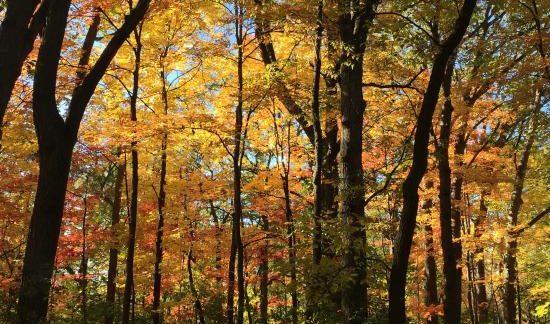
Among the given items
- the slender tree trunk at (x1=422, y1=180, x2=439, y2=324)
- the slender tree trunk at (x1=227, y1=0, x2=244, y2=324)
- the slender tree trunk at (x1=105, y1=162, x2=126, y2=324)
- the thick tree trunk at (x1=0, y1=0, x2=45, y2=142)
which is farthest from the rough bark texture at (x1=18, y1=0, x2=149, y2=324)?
the slender tree trunk at (x1=422, y1=180, x2=439, y2=324)

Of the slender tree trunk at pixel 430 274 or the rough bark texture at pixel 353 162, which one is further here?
the slender tree trunk at pixel 430 274

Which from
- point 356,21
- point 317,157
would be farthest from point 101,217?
point 356,21

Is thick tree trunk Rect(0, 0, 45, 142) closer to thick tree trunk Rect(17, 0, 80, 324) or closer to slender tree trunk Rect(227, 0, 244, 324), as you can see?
thick tree trunk Rect(17, 0, 80, 324)

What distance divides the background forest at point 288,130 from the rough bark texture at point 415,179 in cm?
2

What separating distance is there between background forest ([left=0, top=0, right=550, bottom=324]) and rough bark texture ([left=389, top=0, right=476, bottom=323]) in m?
0.02

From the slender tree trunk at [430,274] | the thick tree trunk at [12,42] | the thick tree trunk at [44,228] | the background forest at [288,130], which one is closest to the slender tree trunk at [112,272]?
the background forest at [288,130]

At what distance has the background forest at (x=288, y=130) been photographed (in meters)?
5.63

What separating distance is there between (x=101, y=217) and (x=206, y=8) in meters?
14.0

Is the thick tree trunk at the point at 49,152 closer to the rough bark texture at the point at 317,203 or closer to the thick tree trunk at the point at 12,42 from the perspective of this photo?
the thick tree trunk at the point at 12,42

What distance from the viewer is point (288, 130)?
12.6 m

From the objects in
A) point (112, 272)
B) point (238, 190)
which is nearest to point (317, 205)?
point (238, 190)

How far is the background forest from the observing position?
5.63m

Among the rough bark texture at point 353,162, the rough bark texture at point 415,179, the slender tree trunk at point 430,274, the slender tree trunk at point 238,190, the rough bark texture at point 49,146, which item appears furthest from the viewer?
the slender tree trunk at point 430,274

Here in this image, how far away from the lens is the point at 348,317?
19.2 feet
